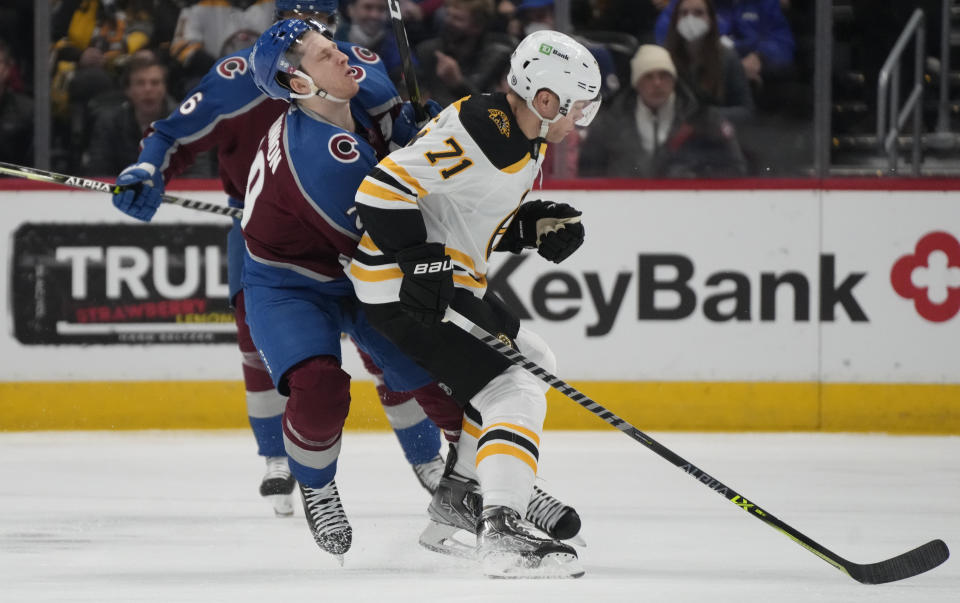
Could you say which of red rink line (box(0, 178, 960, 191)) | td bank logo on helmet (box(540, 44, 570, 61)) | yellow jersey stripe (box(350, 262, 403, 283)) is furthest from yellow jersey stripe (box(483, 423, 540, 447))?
red rink line (box(0, 178, 960, 191))

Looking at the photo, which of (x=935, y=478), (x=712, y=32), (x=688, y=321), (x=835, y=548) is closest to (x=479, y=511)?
(x=835, y=548)

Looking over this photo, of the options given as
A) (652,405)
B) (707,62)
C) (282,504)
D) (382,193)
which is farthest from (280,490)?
(707,62)

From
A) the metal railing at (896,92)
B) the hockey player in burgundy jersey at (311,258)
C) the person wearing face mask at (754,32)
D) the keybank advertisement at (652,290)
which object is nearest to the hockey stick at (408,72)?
the hockey player in burgundy jersey at (311,258)

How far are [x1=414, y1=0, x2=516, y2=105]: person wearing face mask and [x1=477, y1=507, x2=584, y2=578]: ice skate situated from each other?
2.52 metres

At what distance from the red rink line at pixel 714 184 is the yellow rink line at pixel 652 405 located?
2.24 feet

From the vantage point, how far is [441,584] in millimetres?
2693

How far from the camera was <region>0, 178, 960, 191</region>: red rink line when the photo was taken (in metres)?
4.86

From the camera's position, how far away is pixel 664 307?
4875 mm

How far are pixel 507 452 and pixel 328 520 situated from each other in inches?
18.1

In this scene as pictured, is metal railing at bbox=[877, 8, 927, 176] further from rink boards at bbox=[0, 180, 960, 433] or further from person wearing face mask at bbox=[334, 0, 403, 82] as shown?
person wearing face mask at bbox=[334, 0, 403, 82]

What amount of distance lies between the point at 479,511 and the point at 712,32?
2.55 m

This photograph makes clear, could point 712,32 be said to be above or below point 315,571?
above

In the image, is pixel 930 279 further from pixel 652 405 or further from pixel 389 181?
pixel 389 181

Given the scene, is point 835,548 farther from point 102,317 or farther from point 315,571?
point 102,317
